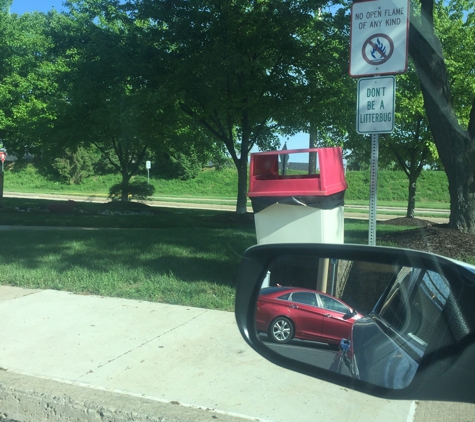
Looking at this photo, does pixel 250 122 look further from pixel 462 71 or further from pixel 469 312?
pixel 469 312

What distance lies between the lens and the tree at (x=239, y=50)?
13055mm

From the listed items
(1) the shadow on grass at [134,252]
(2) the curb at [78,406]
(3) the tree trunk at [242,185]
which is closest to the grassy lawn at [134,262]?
(1) the shadow on grass at [134,252]

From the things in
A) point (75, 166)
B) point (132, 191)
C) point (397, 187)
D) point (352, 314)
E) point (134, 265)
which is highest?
point (75, 166)

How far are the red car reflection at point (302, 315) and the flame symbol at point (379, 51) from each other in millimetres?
3109

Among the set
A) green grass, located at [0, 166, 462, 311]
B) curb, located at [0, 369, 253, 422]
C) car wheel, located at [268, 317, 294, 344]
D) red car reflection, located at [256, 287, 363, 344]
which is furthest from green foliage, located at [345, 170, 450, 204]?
car wheel, located at [268, 317, 294, 344]

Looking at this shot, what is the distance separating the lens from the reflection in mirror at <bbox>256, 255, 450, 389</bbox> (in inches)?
78.5

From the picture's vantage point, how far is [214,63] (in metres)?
12.9

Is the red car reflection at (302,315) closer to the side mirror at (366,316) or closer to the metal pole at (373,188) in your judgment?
the side mirror at (366,316)

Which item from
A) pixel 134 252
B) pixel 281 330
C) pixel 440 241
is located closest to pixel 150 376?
pixel 281 330

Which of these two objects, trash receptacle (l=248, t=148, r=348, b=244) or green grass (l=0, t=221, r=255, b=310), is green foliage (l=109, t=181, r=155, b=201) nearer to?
green grass (l=0, t=221, r=255, b=310)

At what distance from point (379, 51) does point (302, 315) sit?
3.33 m

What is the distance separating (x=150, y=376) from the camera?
439cm

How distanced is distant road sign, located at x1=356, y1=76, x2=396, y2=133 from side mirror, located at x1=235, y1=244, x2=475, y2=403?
2734mm

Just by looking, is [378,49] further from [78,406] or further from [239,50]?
[239,50]
